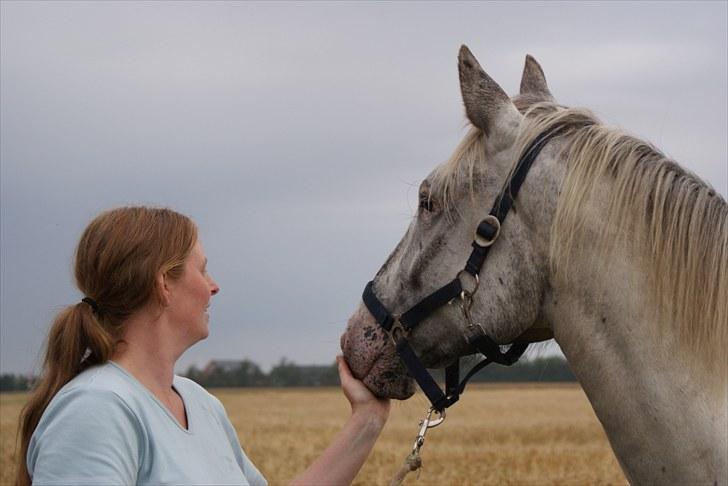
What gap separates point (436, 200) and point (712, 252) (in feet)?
3.23

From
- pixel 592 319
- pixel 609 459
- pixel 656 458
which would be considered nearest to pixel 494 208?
pixel 592 319

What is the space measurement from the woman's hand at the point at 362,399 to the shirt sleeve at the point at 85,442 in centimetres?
109

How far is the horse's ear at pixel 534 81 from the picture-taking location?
4.18m

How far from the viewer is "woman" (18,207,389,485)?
9.29 ft

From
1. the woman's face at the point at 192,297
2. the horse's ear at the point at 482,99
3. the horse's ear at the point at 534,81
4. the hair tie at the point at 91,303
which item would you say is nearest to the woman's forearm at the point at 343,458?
the woman's face at the point at 192,297

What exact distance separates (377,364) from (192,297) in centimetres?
91

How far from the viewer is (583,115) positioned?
12.5 feet

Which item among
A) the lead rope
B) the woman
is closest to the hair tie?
the woman

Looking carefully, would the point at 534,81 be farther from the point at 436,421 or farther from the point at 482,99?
the point at 436,421

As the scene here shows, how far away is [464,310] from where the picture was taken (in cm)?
369

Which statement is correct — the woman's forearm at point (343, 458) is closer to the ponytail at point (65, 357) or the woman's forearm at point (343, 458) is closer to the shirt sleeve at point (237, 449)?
the shirt sleeve at point (237, 449)

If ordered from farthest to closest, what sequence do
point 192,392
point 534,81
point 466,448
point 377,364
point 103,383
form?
point 466,448 < point 534,81 < point 377,364 < point 192,392 < point 103,383

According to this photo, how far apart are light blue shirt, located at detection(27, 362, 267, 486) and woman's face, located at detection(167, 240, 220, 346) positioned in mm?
260

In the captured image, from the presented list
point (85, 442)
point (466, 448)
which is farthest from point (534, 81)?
point (466, 448)
